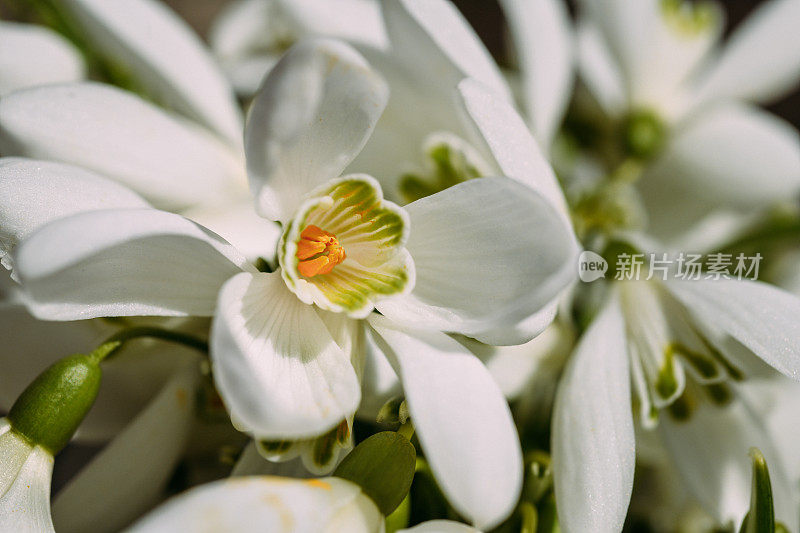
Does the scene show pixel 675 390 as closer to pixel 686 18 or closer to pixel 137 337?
pixel 137 337

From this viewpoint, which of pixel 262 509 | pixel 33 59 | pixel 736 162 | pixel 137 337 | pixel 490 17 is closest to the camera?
pixel 262 509

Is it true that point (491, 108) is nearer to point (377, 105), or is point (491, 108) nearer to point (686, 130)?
point (377, 105)

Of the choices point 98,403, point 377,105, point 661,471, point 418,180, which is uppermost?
point 377,105

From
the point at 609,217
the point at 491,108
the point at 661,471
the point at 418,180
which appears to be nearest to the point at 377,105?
the point at 491,108

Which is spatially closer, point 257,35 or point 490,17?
point 257,35

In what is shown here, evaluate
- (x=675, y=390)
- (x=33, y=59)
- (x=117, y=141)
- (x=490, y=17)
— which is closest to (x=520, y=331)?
(x=675, y=390)

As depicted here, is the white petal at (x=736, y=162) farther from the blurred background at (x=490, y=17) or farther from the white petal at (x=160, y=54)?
the blurred background at (x=490, y=17)

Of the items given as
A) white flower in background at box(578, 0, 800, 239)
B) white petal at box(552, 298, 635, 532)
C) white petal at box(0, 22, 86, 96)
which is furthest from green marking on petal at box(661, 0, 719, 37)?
white petal at box(0, 22, 86, 96)
